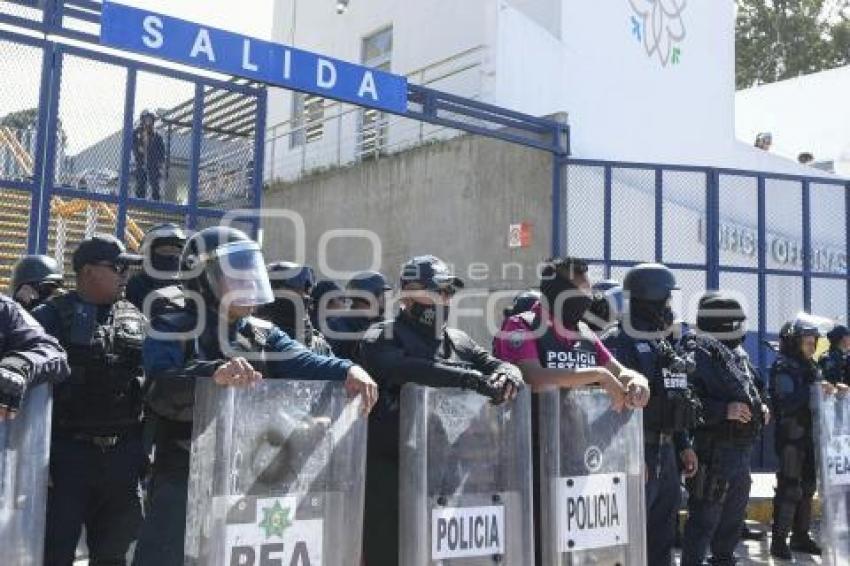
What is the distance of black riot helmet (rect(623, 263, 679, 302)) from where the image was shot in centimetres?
514

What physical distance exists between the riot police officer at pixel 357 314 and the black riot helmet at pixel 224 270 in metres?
2.12

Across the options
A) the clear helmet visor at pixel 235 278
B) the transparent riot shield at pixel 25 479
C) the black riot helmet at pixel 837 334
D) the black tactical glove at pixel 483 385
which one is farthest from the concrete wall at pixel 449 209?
the transparent riot shield at pixel 25 479

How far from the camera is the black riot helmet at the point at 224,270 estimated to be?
3.35m

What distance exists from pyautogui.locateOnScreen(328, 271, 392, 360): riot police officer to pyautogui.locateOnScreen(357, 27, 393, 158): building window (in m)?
5.98

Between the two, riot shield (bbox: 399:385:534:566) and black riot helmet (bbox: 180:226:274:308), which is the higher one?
black riot helmet (bbox: 180:226:274:308)

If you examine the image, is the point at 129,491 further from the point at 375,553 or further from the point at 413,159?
the point at 413,159

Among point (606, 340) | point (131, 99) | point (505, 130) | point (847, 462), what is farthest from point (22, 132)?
point (847, 462)

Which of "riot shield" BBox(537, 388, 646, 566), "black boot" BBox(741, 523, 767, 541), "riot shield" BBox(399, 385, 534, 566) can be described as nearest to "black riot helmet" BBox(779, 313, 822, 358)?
"black boot" BBox(741, 523, 767, 541)

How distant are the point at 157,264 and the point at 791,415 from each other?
4695mm

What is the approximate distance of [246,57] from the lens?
24.7 ft

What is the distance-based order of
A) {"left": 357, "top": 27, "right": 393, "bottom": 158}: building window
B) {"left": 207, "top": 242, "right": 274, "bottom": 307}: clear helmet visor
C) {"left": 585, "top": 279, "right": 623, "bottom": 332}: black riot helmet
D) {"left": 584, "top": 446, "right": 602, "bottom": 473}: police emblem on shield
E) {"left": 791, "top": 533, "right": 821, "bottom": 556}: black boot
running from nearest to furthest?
{"left": 207, "top": 242, "right": 274, "bottom": 307}: clear helmet visor → {"left": 584, "top": 446, "right": 602, "bottom": 473}: police emblem on shield → {"left": 585, "top": 279, "right": 623, "bottom": 332}: black riot helmet → {"left": 791, "top": 533, "right": 821, "bottom": 556}: black boot → {"left": 357, "top": 27, "right": 393, "bottom": 158}: building window

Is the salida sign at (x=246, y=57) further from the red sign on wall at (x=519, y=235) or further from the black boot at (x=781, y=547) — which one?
the black boot at (x=781, y=547)

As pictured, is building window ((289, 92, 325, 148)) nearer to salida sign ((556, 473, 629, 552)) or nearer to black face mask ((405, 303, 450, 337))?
black face mask ((405, 303, 450, 337))

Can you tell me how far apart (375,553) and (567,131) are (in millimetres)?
7090
